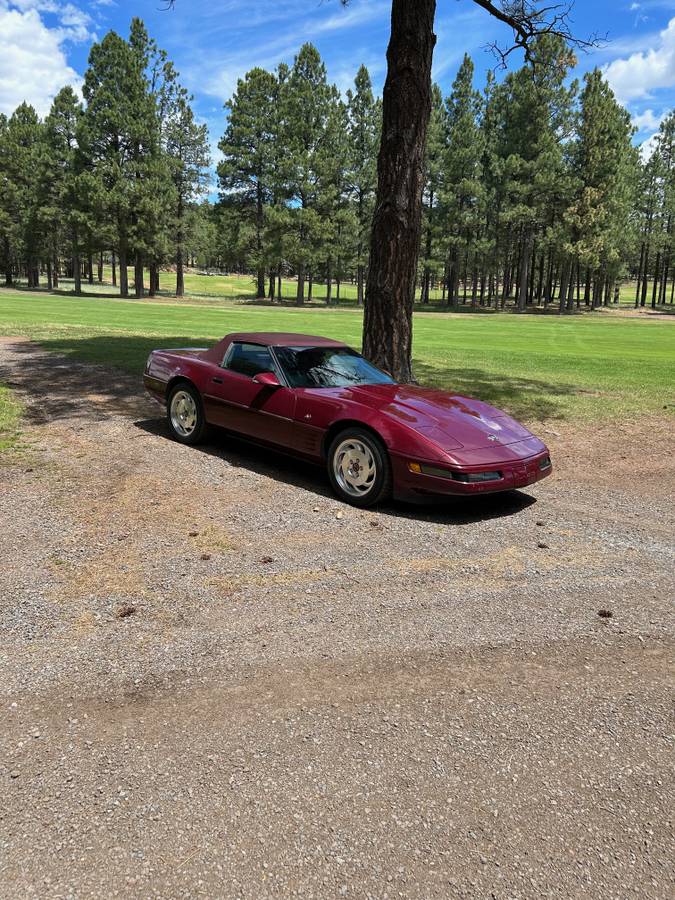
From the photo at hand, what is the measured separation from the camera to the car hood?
211 inches

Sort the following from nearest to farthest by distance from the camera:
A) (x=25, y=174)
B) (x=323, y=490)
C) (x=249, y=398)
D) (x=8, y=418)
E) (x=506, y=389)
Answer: (x=323, y=490), (x=249, y=398), (x=8, y=418), (x=506, y=389), (x=25, y=174)

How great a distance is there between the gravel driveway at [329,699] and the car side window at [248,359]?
1.63m

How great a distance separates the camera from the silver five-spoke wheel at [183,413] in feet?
23.7

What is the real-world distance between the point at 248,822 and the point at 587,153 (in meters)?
61.0

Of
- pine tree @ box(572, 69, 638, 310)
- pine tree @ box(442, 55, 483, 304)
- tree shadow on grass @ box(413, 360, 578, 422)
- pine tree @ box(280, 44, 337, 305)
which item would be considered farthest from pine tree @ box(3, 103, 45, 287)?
tree shadow on grass @ box(413, 360, 578, 422)

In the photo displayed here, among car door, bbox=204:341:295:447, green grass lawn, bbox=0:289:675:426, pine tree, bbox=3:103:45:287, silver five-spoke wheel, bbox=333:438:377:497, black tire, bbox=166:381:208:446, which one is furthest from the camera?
pine tree, bbox=3:103:45:287

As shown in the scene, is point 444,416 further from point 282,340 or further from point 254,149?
point 254,149

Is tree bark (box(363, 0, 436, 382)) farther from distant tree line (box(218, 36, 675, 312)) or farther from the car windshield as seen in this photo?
distant tree line (box(218, 36, 675, 312))

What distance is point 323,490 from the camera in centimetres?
593

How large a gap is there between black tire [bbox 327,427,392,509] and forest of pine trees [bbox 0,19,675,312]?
173ft

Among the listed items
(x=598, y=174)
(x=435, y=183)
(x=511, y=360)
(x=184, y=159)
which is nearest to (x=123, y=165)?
(x=184, y=159)

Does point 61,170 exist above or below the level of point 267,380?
above

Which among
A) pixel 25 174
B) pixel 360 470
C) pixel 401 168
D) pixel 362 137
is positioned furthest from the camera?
pixel 25 174

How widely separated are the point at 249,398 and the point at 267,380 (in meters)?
0.38
